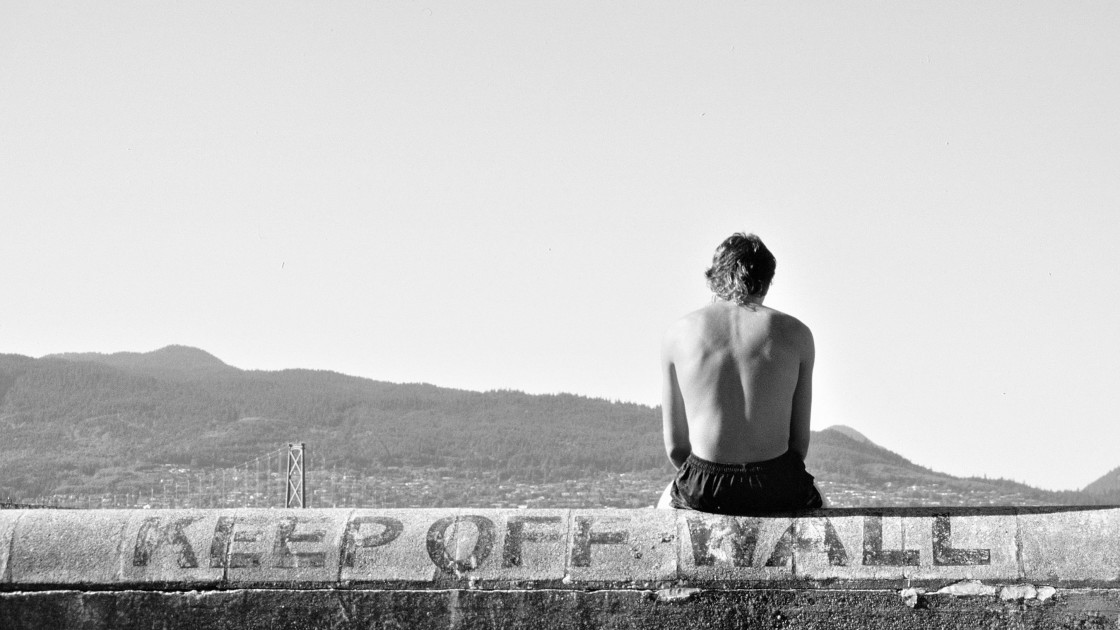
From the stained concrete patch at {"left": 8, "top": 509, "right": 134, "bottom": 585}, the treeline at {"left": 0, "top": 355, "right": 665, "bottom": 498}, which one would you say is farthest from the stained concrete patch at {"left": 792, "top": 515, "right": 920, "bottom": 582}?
the treeline at {"left": 0, "top": 355, "right": 665, "bottom": 498}

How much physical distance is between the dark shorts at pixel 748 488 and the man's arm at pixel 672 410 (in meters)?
0.13

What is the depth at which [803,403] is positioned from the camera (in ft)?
13.3

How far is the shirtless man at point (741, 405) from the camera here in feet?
12.9

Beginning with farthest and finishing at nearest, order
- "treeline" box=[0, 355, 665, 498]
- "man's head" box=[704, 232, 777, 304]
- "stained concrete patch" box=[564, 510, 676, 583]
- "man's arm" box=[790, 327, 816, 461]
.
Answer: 1. "treeline" box=[0, 355, 665, 498]
2. "man's head" box=[704, 232, 777, 304]
3. "man's arm" box=[790, 327, 816, 461]
4. "stained concrete patch" box=[564, 510, 676, 583]

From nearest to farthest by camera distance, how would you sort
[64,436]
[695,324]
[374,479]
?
[695,324], [374,479], [64,436]

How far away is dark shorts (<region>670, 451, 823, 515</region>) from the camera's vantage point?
3.91m

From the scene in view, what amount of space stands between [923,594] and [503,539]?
4.01 feet

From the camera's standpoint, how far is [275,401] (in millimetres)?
178375

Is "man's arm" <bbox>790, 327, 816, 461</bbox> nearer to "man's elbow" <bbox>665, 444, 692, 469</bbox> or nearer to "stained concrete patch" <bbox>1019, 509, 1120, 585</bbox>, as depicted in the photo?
"man's elbow" <bbox>665, 444, 692, 469</bbox>

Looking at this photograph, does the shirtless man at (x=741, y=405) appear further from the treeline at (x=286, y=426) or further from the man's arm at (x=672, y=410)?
the treeline at (x=286, y=426)

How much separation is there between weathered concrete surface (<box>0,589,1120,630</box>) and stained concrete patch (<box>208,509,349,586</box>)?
55 millimetres

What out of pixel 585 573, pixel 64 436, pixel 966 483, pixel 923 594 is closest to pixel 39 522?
pixel 585 573

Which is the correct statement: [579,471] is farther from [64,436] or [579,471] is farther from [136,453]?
[64,436]

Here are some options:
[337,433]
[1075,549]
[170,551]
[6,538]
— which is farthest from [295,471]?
[337,433]
